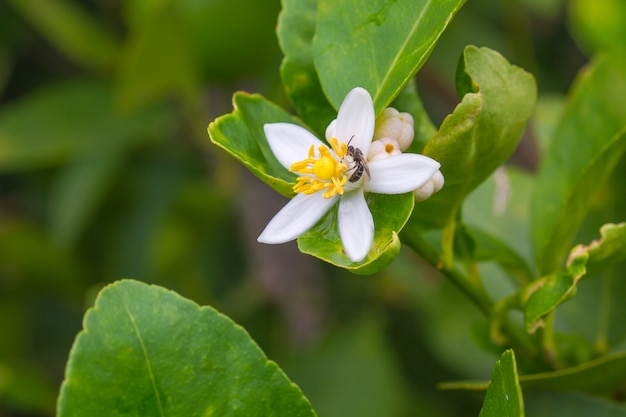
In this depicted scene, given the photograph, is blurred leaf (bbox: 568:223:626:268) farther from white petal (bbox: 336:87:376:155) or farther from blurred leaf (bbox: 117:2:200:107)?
blurred leaf (bbox: 117:2:200:107)

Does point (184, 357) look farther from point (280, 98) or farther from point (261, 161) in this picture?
point (280, 98)

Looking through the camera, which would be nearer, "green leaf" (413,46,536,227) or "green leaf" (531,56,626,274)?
"green leaf" (413,46,536,227)

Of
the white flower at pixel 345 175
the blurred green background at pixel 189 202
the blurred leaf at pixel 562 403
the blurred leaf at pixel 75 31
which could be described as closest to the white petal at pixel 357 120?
the white flower at pixel 345 175

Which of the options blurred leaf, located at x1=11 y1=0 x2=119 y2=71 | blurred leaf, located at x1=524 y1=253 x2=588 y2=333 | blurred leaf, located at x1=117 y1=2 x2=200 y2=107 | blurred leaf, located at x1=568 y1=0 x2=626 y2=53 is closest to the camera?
blurred leaf, located at x1=524 y1=253 x2=588 y2=333

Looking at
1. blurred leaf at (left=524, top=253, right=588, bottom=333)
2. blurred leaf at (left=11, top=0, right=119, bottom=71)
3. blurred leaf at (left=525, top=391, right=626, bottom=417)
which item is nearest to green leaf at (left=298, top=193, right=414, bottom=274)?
blurred leaf at (left=524, top=253, right=588, bottom=333)

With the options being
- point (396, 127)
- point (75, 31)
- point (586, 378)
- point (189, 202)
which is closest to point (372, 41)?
point (396, 127)

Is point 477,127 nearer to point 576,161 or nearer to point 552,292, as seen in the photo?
point 552,292

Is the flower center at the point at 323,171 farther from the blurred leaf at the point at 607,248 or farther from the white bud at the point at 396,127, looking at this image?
the blurred leaf at the point at 607,248
